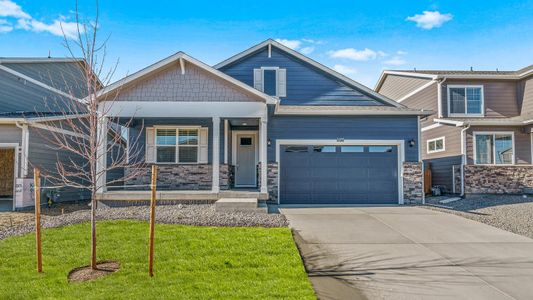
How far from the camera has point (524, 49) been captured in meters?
16.6

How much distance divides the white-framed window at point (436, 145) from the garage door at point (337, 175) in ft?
18.1

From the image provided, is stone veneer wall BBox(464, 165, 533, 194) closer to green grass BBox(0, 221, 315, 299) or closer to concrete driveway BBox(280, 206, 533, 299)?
concrete driveway BBox(280, 206, 533, 299)

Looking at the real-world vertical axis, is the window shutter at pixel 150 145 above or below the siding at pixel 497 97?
below

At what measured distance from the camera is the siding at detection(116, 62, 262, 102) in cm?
1085

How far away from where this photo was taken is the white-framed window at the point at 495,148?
597 inches

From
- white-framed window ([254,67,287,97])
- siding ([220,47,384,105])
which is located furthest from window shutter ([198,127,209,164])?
white-framed window ([254,67,287,97])

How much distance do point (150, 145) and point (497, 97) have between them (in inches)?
637

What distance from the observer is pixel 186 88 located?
1095 centimetres

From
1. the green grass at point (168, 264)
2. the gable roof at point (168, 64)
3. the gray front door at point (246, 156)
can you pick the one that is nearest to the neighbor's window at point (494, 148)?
the gray front door at point (246, 156)

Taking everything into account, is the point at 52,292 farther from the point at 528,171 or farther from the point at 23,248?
the point at 528,171

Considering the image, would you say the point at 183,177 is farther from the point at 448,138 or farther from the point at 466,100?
the point at 466,100

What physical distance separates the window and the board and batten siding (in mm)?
12301

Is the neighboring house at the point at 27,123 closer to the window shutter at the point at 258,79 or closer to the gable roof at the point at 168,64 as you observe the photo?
the gable roof at the point at 168,64

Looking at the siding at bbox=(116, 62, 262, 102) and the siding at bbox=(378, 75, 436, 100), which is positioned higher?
the siding at bbox=(378, 75, 436, 100)
